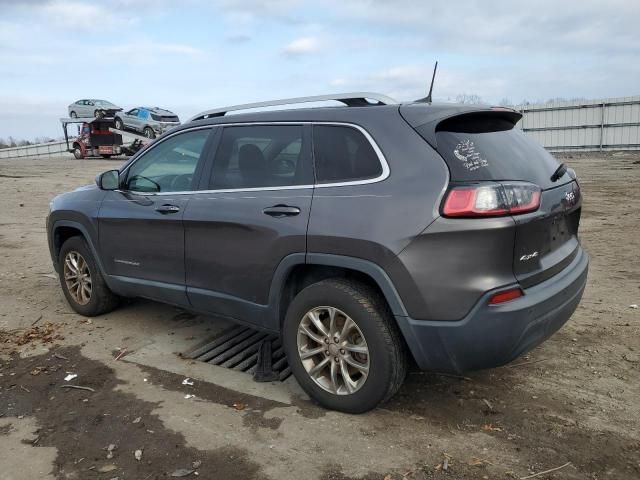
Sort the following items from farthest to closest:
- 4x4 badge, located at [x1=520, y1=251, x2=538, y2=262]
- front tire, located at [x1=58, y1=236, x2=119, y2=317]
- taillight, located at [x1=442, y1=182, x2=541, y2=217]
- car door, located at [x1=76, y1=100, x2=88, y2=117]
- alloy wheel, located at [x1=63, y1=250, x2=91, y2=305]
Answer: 1. car door, located at [x1=76, y1=100, x2=88, y2=117]
2. alloy wheel, located at [x1=63, y1=250, x2=91, y2=305]
3. front tire, located at [x1=58, y1=236, x2=119, y2=317]
4. 4x4 badge, located at [x1=520, y1=251, x2=538, y2=262]
5. taillight, located at [x1=442, y1=182, x2=541, y2=217]

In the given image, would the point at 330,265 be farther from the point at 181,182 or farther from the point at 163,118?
the point at 163,118

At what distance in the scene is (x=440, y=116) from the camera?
10.1 ft

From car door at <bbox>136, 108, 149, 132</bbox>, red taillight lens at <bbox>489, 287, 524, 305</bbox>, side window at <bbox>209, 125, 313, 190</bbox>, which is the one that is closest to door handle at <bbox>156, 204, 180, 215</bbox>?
side window at <bbox>209, 125, 313, 190</bbox>

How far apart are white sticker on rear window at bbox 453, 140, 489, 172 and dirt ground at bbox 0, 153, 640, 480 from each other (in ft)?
4.95

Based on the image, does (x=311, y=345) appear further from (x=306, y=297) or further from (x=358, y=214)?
(x=358, y=214)

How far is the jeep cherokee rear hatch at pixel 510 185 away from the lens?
279 cm

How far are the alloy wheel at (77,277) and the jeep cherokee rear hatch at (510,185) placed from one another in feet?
11.5

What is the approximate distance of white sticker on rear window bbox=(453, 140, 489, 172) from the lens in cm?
291

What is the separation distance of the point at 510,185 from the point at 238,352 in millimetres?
2554

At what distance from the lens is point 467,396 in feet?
11.6

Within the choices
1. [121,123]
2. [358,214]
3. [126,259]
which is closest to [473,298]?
[358,214]

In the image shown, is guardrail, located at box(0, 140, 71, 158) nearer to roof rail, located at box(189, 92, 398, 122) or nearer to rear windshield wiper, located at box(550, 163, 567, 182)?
roof rail, located at box(189, 92, 398, 122)

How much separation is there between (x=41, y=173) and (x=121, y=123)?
7275 mm

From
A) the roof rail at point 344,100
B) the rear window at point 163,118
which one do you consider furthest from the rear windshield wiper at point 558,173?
the rear window at point 163,118
